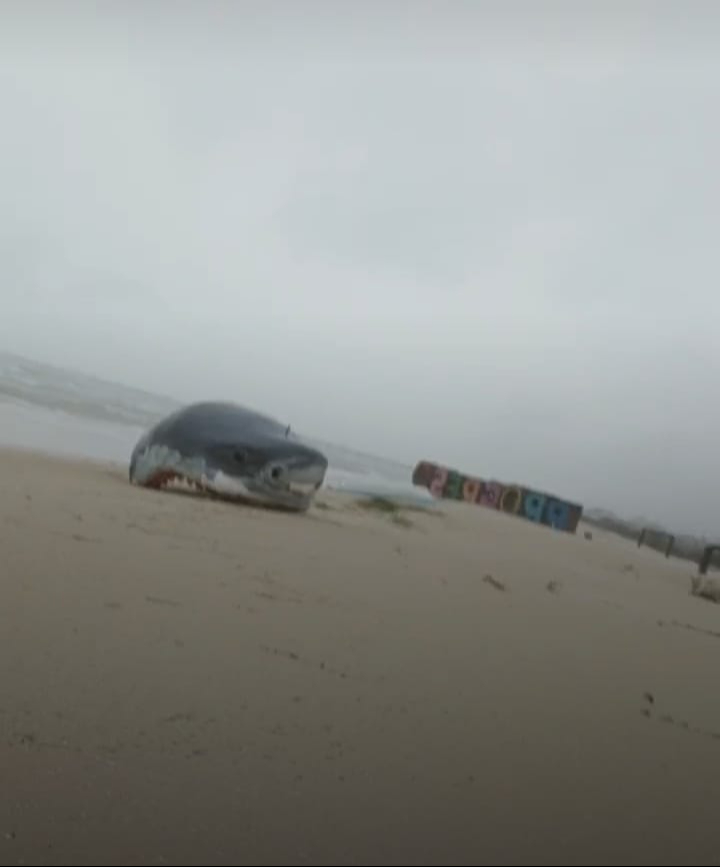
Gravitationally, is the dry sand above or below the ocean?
above

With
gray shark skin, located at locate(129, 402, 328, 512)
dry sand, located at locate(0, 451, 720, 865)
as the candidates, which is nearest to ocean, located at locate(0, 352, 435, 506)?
gray shark skin, located at locate(129, 402, 328, 512)

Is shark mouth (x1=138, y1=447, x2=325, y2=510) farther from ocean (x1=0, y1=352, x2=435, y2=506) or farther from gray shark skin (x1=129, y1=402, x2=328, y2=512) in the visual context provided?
ocean (x1=0, y1=352, x2=435, y2=506)

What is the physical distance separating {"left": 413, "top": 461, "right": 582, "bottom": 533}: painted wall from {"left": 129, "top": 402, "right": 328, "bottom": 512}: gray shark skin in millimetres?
10620

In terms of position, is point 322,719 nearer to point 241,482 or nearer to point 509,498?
point 241,482

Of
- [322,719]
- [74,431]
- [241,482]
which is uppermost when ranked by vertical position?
[322,719]

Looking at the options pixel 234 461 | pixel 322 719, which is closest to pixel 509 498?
pixel 234 461

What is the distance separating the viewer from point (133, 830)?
3.66 feet

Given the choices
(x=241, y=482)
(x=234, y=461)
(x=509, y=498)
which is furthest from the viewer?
(x=509, y=498)

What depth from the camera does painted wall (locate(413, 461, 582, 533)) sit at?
1700 cm

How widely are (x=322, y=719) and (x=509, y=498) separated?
16.9 m

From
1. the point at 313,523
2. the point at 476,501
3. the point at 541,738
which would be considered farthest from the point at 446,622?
the point at 476,501

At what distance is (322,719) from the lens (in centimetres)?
161

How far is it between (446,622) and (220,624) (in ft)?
2.79

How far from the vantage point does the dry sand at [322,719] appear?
1162 millimetres
